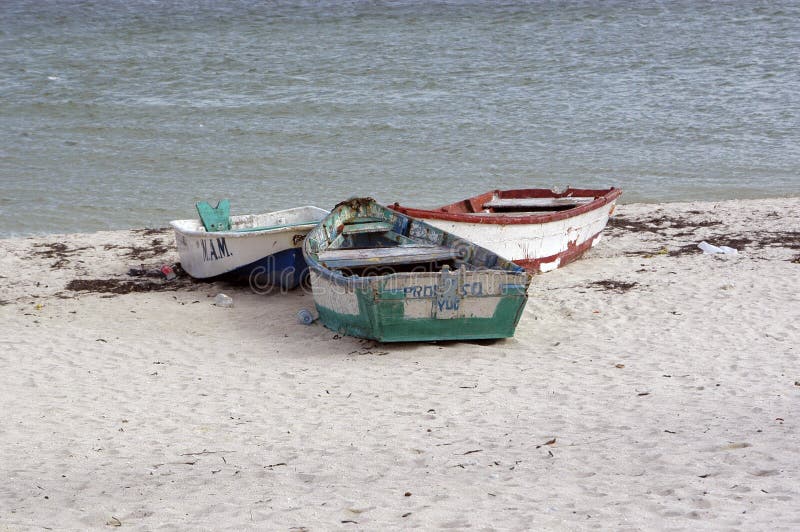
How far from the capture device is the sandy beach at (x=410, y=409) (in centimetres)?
483

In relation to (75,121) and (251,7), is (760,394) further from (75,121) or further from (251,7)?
(251,7)

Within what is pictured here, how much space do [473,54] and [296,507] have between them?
23787 mm

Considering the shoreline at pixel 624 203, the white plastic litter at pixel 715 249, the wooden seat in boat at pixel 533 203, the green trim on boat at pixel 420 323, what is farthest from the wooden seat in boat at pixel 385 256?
the shoreline at pixel 624 203

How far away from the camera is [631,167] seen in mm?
18312

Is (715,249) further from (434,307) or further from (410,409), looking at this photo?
(410,409)

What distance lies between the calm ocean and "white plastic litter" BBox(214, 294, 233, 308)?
18.4 ft

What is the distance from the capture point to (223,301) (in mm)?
9945

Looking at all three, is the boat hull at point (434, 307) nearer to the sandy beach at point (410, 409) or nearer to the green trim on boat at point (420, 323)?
Result: the green trim on boat at point (420, 323)

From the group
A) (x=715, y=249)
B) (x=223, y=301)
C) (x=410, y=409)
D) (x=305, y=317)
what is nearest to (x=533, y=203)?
(x=715, y=249)

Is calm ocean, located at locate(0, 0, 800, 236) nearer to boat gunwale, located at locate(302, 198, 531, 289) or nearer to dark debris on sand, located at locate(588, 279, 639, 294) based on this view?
dark debris on sand, located at locate(588, 279, 639, 294)

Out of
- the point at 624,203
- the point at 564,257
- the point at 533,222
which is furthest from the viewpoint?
the point at 624,203

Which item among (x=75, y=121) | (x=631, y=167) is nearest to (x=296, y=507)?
(x=631, y=167)

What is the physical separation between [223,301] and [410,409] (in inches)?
155

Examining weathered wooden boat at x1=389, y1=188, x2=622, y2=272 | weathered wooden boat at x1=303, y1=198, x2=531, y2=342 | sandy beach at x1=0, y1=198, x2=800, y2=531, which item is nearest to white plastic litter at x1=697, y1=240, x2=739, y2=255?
sandy beach at x1=0, y1=198, x2=800, y2=531
